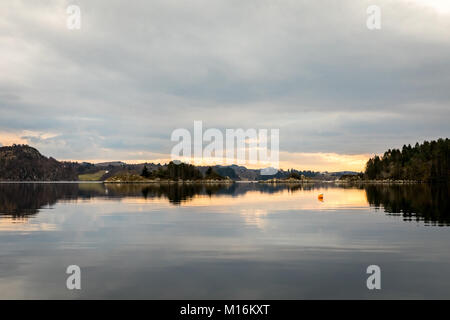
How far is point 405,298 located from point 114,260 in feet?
69.8

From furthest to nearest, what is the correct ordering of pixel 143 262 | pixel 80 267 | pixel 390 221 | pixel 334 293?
pixel 390 221, pixel 143 262, pixel 80 267, pixel 334 293

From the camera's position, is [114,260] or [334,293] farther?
[114,260]

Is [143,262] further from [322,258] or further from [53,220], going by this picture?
[53,220]

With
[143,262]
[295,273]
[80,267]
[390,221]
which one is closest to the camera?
[295,273]

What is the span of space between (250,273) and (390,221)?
3803 centimetres

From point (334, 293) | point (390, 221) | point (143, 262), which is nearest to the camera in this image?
point (334, 293)

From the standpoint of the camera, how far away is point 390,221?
185 ft

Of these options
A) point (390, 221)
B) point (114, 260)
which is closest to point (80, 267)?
point (114, 260)

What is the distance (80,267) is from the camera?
28.1 meters
